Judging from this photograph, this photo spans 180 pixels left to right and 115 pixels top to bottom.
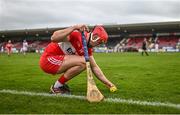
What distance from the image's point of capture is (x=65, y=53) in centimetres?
640

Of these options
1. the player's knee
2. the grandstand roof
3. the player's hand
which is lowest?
the grandstand roof

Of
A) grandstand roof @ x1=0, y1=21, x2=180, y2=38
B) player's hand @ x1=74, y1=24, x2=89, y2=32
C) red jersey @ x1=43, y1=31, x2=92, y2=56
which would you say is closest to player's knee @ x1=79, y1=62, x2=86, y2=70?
red jersey @ x1=43, y1=31, x2=92, y2=56

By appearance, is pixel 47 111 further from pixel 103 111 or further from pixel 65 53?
pixel 65 53

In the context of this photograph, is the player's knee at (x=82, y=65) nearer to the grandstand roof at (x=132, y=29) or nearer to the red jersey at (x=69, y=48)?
the red jersey at (x=69, y=48)

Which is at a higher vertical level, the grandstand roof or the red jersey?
the red jersey

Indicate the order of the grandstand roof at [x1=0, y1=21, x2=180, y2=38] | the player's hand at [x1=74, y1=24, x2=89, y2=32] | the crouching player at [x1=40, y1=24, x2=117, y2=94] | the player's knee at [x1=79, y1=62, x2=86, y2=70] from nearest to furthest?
the player's hand at [x1=74, y1=24, x2=89, y2=32] < the crouching player at [x1=40, y1=24, x2=117, y2=94] < the player's knee at [x1=79, y1=62, x2=86, y2=70] < the grandstand roof at [x1=0, y1=21, x2=180, y2=38]

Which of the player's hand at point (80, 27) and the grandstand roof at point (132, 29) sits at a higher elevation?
the player's hand at point (80, 27)

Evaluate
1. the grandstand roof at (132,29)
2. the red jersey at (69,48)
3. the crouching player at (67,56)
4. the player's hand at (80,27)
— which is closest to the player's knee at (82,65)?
the crouching player at (67,56)

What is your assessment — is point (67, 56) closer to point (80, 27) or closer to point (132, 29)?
point (80, 27)

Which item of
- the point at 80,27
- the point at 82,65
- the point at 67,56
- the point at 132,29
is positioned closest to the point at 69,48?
Answer: the point at 67,56

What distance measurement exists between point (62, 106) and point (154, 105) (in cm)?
146

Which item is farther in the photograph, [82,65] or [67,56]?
[67,56]

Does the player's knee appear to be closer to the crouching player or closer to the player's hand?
the crouching player

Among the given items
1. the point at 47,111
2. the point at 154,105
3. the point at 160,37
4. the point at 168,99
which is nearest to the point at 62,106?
the point at 47,111
